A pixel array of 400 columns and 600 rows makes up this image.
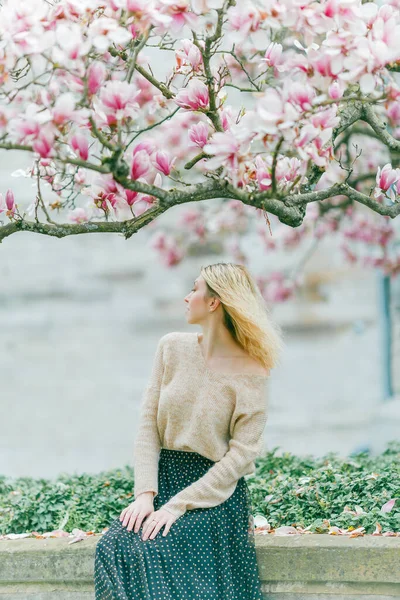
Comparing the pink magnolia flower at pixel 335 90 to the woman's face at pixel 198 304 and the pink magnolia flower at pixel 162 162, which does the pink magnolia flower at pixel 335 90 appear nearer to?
the pink magnolia flower at pixel 162 162

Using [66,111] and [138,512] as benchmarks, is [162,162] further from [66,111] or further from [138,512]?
[138,512]

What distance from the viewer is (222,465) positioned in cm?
254

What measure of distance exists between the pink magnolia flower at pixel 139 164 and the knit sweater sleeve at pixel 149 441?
2.44ft

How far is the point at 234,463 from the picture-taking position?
2.54 metres

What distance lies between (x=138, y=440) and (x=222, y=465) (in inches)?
11.8

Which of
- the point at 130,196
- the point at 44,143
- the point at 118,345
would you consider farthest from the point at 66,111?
the point at 118,345

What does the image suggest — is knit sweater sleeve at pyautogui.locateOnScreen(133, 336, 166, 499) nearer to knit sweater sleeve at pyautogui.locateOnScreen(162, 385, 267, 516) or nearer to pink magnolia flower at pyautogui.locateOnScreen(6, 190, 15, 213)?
knit sweater sleeve at pyautogui.locateOnScreen(162, 385, 267, 516)

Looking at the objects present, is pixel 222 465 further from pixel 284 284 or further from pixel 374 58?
pixel 284 284

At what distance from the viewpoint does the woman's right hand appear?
2.52 m

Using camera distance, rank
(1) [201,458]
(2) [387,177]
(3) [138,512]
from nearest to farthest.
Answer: (2) [387,177], (3) [138,512], (1) [201,458]

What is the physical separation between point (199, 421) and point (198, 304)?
353 millimetres

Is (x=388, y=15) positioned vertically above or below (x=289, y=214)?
above

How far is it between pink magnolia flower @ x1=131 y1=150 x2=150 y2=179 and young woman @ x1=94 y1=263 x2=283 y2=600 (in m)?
0.61

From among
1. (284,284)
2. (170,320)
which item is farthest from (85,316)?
(284,284)
